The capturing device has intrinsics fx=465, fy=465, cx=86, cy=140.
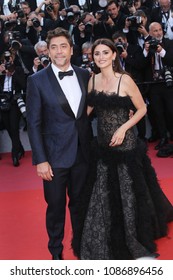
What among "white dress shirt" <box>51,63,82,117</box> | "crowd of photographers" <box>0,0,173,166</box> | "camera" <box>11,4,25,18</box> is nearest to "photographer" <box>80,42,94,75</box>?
"crowd of photographers" <box>0,0,173,166</box>

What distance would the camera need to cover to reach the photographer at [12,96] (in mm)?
5363

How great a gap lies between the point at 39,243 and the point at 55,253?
0.39 metres

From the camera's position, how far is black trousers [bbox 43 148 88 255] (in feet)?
9.21

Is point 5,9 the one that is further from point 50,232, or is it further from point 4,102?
point 50,232

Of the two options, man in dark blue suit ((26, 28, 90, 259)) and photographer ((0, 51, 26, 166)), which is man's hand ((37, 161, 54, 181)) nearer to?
man in dark blue suit ((26, 28, 90, 259))

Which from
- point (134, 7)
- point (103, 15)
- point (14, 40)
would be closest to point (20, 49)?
point (14, 40)

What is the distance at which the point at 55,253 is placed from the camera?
2914 millimetres

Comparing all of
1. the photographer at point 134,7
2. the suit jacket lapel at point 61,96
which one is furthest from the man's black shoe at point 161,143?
the suit jacket lapel at point 61,96

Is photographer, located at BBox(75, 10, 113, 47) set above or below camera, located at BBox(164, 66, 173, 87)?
above

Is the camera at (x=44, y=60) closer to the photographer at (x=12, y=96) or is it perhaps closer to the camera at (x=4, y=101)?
Result: the photographer at (x=12, y=96)

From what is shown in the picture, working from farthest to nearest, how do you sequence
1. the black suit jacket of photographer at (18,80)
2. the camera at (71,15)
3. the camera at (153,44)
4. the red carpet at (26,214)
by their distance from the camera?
the camera at (71,15) < the black suit jacket of photographer at (18,80) < the camera at (153,44) < the red carpet at (26,214)

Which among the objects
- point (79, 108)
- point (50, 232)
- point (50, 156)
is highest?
point (79, 108)
